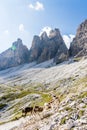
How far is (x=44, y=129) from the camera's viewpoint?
2881 centimetres

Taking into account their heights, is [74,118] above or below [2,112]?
above

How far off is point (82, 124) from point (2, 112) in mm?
92493

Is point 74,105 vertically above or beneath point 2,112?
above

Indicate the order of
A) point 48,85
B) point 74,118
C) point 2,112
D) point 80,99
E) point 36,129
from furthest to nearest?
point 48,85, point 2,112, point 80,99, point 36,129, point 74,118

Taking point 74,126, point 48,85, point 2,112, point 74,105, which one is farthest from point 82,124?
point 48,85

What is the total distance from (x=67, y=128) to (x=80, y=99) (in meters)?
7.22

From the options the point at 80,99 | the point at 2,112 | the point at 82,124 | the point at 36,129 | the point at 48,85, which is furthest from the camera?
the point at 48,85

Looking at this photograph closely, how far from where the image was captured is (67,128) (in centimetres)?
2628

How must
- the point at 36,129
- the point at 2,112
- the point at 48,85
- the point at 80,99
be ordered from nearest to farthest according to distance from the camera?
the point at 36,129, the point at 80,99, the point at 2,112, the point at 48,85

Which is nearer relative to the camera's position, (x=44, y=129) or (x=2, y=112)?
(x=44, y=129)

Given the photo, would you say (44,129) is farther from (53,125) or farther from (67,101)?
(67,101)

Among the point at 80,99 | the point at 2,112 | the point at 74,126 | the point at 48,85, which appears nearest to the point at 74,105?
the point at 80,99

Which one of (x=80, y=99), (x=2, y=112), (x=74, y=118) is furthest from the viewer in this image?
(x=2, y=112)

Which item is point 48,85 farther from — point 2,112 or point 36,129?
point 36,129
